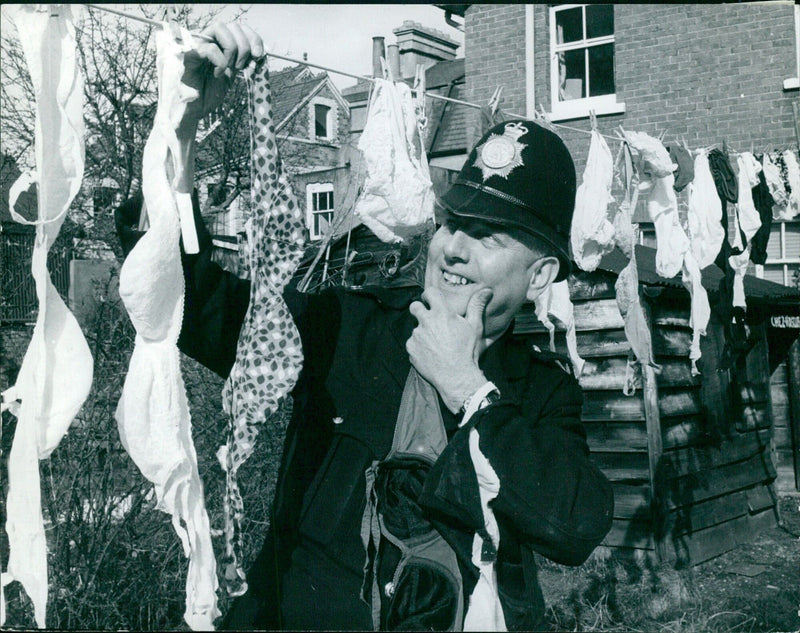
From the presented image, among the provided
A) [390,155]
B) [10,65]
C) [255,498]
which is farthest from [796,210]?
[10,65]

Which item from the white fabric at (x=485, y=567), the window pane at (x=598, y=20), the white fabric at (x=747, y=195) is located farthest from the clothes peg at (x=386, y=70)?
the window pane at (x=598, y=20)

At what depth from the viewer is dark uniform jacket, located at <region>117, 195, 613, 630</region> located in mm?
1788

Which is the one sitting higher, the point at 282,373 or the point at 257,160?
the point at 257,160

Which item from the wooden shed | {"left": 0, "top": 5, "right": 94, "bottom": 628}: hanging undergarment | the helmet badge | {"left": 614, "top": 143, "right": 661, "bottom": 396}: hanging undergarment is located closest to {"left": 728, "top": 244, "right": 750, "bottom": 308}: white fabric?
the wooden shed

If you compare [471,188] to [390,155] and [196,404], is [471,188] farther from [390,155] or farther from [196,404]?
[196,404]

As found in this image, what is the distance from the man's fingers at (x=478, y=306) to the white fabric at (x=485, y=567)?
31cm

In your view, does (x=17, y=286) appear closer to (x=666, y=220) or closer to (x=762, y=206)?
(x=666, y=220)

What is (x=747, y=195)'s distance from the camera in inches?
215

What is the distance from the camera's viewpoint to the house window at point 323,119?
9.32 meters

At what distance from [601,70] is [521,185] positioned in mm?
7946

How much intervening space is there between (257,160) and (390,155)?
177 cm

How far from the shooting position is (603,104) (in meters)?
8.68

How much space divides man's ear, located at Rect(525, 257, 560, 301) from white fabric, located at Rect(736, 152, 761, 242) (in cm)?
372

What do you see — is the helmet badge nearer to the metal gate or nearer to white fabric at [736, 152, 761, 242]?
the metal gate
